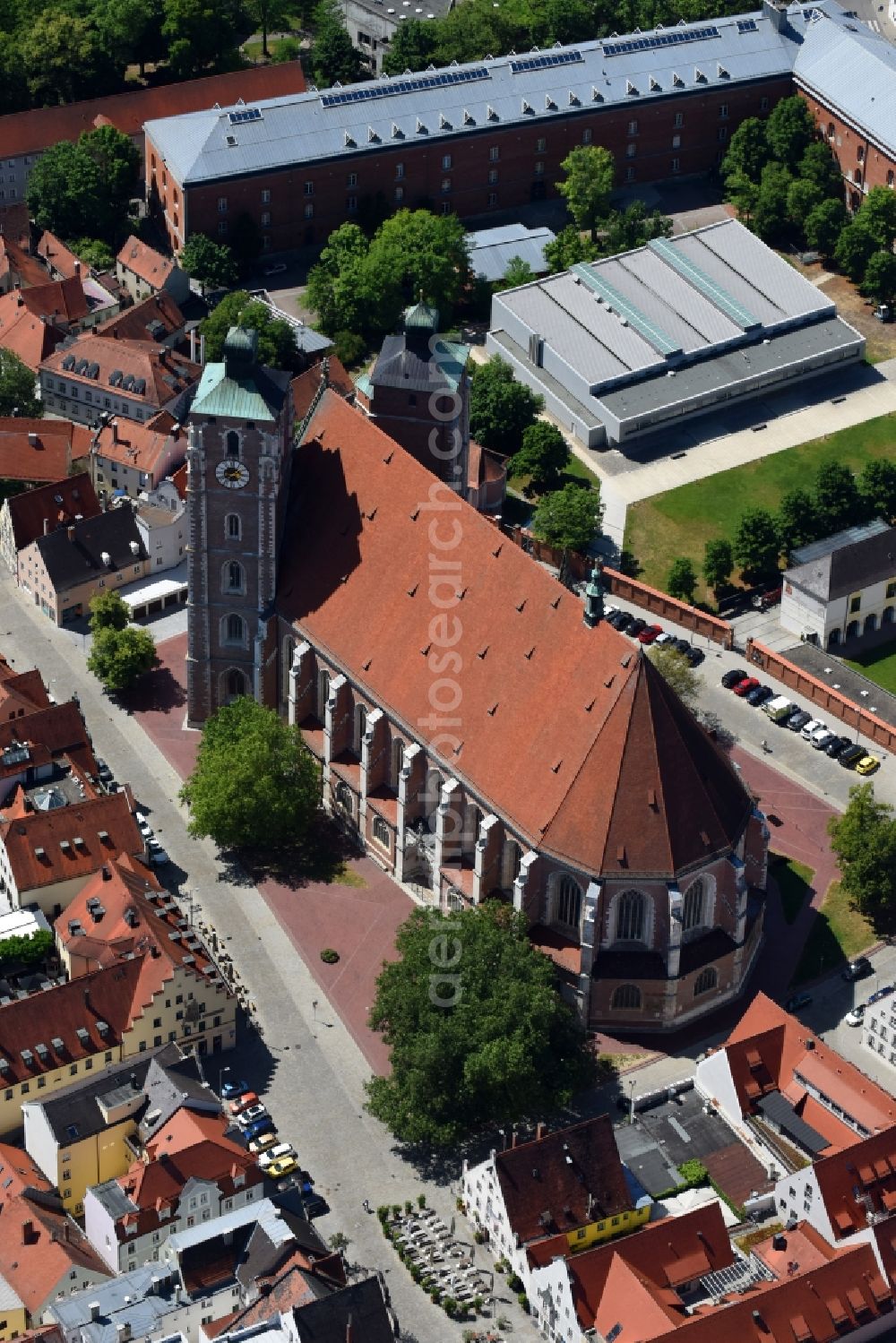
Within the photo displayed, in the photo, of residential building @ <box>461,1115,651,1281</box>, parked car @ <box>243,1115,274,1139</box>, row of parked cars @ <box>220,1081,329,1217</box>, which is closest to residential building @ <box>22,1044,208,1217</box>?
row of parked cars @ <box>220,1081,329,1217</box>

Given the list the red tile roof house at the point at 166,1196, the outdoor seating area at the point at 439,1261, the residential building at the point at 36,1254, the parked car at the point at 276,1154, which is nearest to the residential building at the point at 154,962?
the parked car at the point at 276,1154

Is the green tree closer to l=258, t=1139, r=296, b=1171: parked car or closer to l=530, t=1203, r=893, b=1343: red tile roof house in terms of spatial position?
l=258, t=1139, r=296, b=1171: parked car

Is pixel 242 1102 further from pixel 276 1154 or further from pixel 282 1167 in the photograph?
Result: pixel 282 1167

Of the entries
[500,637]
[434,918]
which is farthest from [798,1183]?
[500,637]

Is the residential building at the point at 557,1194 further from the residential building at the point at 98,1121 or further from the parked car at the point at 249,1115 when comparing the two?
the residential building at the point at 98,1121

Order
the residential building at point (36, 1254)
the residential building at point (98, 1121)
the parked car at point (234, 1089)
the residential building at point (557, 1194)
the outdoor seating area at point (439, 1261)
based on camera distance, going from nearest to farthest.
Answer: the residential building at point (36, 1254), the outdoor seating area at point (439, 1261), the residential building at point (557, 1194), the residential building at point (98, 1121), the parked car at point (234, 1089)

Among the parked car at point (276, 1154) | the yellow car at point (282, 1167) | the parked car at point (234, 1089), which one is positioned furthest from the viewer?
the parked car at point (234, 1089)

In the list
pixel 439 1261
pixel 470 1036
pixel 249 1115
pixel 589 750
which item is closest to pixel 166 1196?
pixel 249 1115
